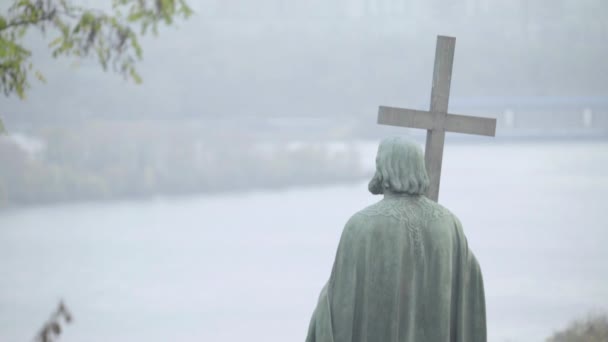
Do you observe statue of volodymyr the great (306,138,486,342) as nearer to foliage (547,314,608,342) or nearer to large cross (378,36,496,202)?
large cross (378,36,496,202)

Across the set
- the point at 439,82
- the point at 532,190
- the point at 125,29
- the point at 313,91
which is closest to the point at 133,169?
the point at 313,91

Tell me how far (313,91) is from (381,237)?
43.8ft

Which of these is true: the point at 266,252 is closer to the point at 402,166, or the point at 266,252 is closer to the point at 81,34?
the point at 81,34

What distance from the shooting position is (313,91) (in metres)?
15.7

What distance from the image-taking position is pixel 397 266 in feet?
8.11

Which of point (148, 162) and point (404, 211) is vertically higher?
point (404, 211)

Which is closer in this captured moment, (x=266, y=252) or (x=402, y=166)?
(x=402, y=166)

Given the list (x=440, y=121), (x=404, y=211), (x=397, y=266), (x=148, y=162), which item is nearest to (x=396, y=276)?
(x=397, y=266)

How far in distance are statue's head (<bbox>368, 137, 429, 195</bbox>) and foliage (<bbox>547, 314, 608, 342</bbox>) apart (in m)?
5.43

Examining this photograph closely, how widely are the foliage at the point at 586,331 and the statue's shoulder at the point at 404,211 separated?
17.7 ft

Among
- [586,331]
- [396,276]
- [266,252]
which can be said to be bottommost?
[266,252]

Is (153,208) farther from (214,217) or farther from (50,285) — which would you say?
(50,285)

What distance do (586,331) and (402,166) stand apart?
6309mm

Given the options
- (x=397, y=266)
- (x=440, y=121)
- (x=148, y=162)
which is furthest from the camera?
(x=148, y=162)
